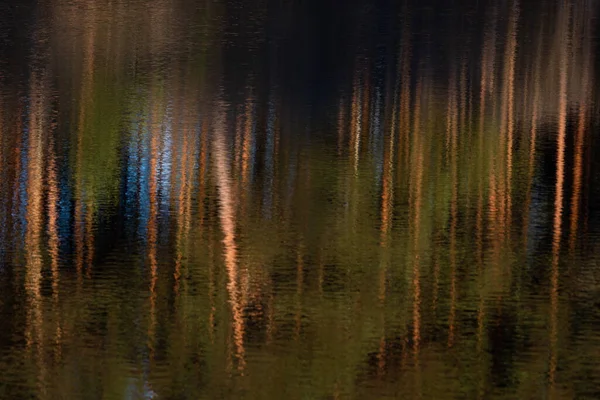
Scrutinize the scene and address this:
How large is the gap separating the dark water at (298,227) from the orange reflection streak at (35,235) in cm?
4

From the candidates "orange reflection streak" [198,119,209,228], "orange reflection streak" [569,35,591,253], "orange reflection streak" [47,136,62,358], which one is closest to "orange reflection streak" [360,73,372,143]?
"orange reflection streak" [198,119,209,228]

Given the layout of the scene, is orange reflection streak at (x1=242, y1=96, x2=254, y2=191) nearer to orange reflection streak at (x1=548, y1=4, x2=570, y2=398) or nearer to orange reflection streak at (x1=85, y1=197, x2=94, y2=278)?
orange reflection streak at (x1=85, y1=197, x2=94, y2=278)

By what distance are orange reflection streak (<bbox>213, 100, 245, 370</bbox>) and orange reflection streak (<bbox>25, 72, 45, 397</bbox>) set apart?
5.29ft


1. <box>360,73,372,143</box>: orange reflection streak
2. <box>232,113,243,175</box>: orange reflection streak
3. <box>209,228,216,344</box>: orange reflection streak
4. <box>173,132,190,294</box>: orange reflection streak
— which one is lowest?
<box>209,228,216,344</box>: orange reflection streak

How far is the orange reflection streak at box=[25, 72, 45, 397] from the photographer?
37.9ft

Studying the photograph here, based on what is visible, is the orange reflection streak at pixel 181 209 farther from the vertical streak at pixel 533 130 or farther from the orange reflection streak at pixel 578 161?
the orange reflection streak at pixel 578 161

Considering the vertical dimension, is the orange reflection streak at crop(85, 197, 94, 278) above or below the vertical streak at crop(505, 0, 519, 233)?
below

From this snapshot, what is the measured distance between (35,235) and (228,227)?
200 centimetres

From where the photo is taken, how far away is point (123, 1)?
4416 centimetres

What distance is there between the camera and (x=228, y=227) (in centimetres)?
1495

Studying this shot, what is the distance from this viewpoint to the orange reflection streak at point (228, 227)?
11812mm

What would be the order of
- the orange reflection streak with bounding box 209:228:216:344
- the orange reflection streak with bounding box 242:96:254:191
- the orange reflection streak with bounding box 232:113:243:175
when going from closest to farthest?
the orange reflection streak with bounding box 209:228:216:344, the orange reflection streak with bounding box 242:96:254:191, the orange reflection streak with bounding box 232:113:243:175

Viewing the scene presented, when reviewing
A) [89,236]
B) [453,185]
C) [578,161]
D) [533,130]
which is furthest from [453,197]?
[533,130]

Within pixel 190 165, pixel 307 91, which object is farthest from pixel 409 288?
pixel 307 91
